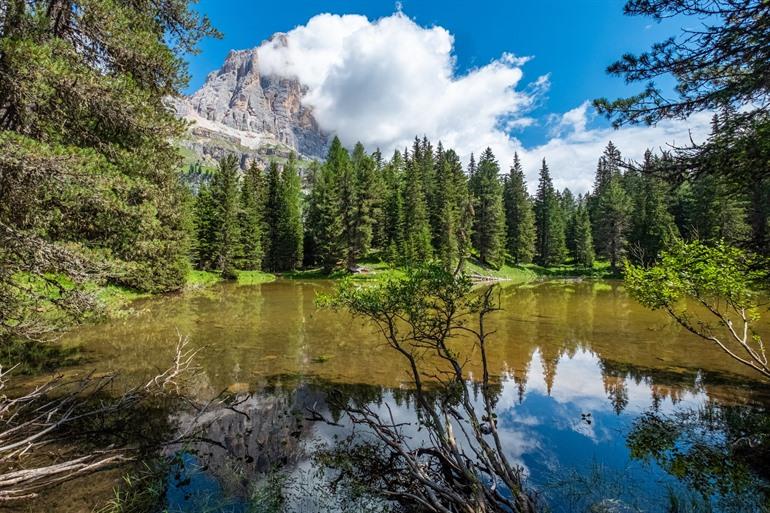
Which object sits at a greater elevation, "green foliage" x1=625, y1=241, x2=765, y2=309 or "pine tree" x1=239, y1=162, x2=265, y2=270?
"pine tree" x1=239, y1=162, x2=265, y2=270

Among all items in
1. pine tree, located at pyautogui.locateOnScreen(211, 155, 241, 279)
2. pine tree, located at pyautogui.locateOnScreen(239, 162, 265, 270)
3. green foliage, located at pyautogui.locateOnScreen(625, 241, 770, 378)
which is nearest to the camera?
green foliage, located at pyautogui.locateOnScreen(625, 241, 770, 378)

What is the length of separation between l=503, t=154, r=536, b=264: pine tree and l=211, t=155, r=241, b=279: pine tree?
4391 centimetres

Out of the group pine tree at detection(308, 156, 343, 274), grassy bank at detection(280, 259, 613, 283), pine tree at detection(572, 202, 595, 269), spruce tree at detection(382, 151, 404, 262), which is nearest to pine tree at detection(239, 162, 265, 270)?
grassy bank at detection(280, 259, 613, 283)

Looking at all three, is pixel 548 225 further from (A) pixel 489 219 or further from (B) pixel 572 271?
(A) pixel 489 219

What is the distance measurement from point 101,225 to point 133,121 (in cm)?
248

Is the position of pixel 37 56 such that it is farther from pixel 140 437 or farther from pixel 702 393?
pixel 702 393

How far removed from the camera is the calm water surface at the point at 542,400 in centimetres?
655

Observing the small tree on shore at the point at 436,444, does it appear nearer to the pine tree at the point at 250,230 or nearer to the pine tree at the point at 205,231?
the pine tree at the point at 205,231

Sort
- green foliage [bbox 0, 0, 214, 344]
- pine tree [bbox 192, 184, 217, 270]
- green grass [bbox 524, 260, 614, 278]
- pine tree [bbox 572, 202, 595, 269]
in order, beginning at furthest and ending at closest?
pine tree [bbox 572, 202, 595, 269], green grass [bbox 524, 260, 614, 278], pine tree [bbox 192, 184, 217, 270], green foliage [bbox 0, 0, 214, 344]

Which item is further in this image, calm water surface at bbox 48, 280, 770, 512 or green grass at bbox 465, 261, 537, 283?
green grass at bbox 465, 261, 537, 283

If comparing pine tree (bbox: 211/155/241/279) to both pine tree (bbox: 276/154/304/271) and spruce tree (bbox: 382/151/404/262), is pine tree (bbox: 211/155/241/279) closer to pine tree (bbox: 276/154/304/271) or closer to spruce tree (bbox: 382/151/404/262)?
pine tree (bbox: 276/154/304/271)

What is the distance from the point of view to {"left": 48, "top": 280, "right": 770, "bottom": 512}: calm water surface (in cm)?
655

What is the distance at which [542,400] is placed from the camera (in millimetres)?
11016

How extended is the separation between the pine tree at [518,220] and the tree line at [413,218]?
0.18 metres
